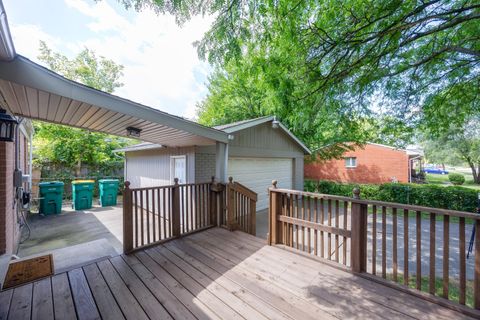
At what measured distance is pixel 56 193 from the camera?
7305mm

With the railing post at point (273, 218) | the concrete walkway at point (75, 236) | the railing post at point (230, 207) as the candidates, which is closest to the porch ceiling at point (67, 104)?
the railing post at point (230, 207)

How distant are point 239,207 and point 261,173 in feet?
11.3

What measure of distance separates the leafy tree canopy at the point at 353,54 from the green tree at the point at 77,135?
10462 millimetres

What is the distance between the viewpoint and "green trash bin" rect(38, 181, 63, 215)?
7.17 metres

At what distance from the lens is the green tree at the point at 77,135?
1054 centimetres

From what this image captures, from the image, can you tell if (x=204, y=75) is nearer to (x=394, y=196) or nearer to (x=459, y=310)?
(x=394, y=196)

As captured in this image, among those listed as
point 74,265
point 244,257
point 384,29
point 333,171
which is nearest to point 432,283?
point 244,257

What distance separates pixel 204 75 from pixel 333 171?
12248 millimetres

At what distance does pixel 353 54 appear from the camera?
3.94 meters

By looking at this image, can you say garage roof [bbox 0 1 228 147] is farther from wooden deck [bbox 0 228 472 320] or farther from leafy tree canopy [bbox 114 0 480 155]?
wooden deck [bbox 0 228 472 320]

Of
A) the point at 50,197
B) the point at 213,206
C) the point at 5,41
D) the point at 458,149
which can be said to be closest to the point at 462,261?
the point at 213,206

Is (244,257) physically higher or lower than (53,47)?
lower

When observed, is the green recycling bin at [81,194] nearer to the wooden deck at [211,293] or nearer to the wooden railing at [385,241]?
the wooden deck at [211,293]

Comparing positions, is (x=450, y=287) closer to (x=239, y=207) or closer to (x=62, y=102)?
(x=239, y=207)
